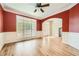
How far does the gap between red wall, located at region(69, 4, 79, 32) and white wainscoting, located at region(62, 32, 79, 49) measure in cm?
15

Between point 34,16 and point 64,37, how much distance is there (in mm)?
1006

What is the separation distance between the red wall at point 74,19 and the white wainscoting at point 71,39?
146mm

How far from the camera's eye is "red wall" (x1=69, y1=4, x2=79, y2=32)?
2834 millimetres

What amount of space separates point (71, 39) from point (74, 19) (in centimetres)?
58

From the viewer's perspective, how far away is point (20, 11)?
267cm

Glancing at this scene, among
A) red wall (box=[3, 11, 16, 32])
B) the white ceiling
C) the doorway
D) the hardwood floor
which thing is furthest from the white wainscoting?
red wall (box=[3, 11, 16, 32])

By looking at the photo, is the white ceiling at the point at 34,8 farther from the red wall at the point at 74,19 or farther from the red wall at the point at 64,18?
the red wall at the point at 74,19

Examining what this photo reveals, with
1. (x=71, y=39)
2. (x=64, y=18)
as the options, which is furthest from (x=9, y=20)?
(x=71, y=39)

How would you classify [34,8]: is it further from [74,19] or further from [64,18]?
[74,19]

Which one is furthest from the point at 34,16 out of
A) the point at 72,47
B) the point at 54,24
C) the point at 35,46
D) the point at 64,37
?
the point at 72,47

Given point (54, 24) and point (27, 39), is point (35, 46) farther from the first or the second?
point (54, 24)

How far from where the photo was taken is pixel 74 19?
9.61 ft

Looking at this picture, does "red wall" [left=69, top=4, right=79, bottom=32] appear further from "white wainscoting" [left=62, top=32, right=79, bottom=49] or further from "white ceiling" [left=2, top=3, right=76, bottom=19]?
"white ceiling" [left=2, top=3, right=76, bottom=19]

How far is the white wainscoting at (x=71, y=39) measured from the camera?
8.73 ft
